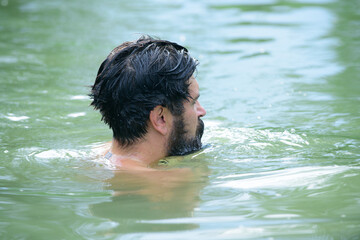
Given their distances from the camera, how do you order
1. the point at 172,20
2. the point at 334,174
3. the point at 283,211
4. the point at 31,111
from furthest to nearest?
the point at 172,20 → the point at 31,111 → the point at 334,174 → the point at 283,211

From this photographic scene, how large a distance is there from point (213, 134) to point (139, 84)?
126cm

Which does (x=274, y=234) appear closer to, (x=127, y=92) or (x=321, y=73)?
(x=127, y=92)

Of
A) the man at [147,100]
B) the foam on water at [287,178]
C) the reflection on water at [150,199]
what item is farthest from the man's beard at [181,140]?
the foam on water at [287,178]

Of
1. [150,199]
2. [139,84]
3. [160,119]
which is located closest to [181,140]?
[160,119]

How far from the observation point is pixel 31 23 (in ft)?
35.1

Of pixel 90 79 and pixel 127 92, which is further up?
pixel 127 92

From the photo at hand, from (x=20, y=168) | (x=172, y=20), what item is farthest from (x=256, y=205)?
(x=172, y=20)

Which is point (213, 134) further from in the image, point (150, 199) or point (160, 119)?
point (150, 199)

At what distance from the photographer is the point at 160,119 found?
418 cm

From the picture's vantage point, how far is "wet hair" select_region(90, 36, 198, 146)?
159 inches

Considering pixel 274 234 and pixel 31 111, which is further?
pixel 31 111

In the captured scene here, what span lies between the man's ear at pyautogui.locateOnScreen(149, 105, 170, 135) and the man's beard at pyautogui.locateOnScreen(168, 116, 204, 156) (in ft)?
0.22

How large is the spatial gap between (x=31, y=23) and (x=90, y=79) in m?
4.08

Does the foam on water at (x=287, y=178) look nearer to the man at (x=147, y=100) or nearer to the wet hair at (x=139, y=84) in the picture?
the man at (x=147, y=100)
